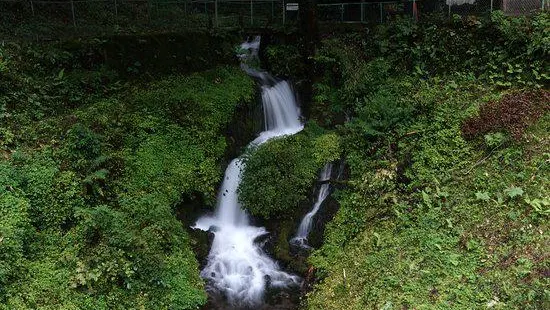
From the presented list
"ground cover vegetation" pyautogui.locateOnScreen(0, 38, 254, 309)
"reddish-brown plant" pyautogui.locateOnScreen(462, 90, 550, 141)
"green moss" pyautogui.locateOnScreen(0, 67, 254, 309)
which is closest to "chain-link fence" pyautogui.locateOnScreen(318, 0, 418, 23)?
"ground cover vegetation" pyautogui.locateOnScreen(0, 38, 254, 309)

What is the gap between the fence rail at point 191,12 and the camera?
52.6 ft

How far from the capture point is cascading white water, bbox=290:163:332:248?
11.4m

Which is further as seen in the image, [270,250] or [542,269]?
[270,250]

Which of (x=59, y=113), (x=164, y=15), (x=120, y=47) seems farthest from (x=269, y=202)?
(x=164, y=15)

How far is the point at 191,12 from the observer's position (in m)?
21.6

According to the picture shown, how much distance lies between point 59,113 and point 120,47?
3575 millimetres

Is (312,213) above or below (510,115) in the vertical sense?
below

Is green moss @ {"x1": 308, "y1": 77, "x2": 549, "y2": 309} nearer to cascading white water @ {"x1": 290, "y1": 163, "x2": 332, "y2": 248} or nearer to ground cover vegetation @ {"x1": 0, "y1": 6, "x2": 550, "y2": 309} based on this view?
ground cover vegetation @ {"x1": 0, "y1": 6, "x2": 550, "y2": 309}

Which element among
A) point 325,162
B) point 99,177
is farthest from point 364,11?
point 99,177

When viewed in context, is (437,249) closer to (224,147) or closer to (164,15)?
(224,147)

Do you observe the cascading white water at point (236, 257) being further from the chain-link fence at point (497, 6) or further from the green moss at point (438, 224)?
the chain-link fence at point (497, 6)

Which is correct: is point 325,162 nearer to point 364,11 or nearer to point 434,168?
point 434,168

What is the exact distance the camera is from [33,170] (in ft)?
31.5

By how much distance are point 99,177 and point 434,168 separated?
773 centimetres
